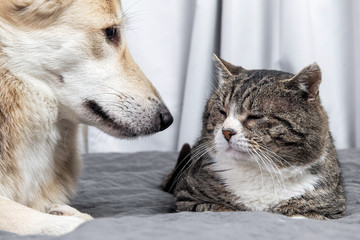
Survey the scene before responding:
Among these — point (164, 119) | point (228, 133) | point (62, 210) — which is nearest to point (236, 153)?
point (228, 133)

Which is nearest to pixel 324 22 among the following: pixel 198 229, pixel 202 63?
pixel 202 63

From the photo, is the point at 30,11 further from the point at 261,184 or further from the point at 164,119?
the point at 261,184

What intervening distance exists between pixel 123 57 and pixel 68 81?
209 mm

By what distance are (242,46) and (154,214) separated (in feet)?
5.20

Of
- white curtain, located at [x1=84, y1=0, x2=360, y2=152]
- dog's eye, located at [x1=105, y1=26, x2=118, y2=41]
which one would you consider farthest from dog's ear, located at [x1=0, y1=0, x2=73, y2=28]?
white curtain, located at [x1=84, y1=0, x2=360, y2=152]

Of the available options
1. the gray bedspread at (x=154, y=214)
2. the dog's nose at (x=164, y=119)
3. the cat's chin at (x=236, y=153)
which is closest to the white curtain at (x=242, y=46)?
the gray bedspread at (x=154, y=214)

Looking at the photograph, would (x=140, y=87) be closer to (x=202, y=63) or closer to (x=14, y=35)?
(x=14, y=35)

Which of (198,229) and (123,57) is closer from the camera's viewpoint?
(198,229)

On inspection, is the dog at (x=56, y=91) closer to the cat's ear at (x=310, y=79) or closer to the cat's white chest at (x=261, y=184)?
the cat's white chest at (x=261, y=184)

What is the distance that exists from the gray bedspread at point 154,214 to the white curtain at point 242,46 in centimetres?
53

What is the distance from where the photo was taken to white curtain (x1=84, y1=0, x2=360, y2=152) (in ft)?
8.82

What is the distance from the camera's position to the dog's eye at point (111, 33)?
4.71ft

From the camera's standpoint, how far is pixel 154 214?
1.40 m

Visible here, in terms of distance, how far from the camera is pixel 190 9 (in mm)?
2924
